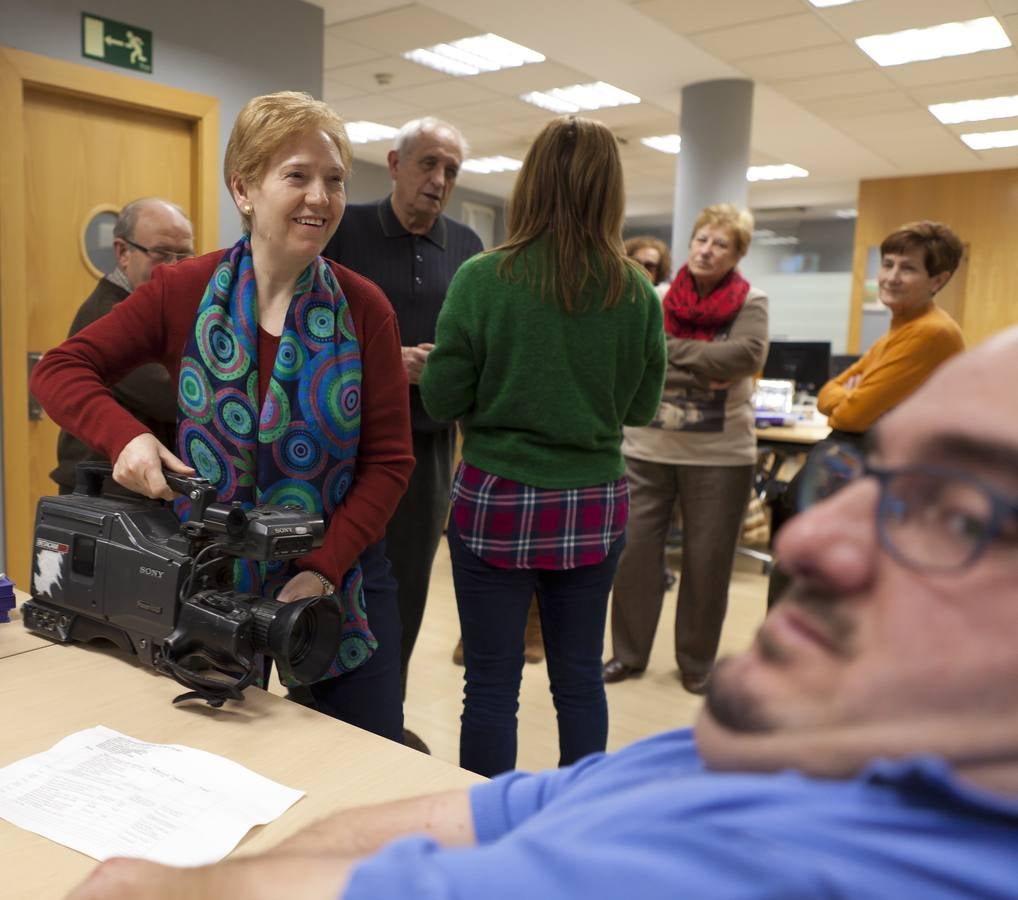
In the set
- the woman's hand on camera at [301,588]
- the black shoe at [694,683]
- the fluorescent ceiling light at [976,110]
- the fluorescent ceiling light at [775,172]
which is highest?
the fluorescent ceiling light at [976,110]

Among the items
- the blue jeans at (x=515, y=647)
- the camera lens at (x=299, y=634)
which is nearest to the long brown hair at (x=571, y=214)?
the blue jeans at (x=515, y=647)

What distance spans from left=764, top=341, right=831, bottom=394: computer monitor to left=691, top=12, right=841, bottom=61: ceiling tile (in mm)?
1739

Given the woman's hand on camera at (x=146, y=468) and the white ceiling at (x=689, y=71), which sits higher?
the white ceiling at (x=689, y=71)

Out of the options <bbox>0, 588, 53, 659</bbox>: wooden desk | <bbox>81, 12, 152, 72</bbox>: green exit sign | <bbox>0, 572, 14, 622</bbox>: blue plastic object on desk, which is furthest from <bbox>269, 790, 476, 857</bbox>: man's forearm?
<bbox>81, 12, 152, 72</bbox>: green exit sign

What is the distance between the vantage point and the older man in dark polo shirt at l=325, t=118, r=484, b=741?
7.01 ft

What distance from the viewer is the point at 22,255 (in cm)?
302

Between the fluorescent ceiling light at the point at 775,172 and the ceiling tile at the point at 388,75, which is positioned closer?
the ceiling tile at the point at 388,75

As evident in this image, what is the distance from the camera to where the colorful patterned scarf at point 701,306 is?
2672mm

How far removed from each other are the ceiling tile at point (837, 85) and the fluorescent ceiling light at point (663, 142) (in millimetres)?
1463

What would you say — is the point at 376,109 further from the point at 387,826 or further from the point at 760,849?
the point at 760,849

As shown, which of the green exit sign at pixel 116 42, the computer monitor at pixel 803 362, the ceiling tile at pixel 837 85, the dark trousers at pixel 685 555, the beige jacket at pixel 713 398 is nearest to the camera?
the beige jacket at pixel 713 398

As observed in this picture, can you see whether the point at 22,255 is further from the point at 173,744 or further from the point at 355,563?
the point at 173,744

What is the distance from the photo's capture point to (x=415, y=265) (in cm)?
218

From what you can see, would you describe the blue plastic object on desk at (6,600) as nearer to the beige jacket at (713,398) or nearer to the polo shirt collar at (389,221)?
the polo shirt collar at (389,221)
